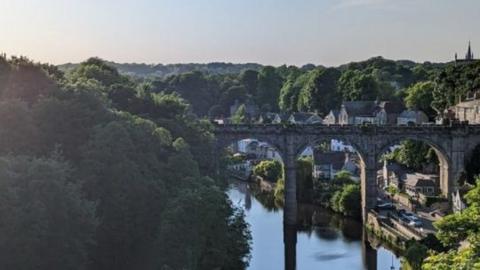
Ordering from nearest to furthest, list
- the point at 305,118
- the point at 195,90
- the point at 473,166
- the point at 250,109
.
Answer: the point at 473,166
the point at 305,118
the point at 250,109
the point at 195,90

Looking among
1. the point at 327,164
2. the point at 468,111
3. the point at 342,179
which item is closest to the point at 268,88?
the point at 327,164

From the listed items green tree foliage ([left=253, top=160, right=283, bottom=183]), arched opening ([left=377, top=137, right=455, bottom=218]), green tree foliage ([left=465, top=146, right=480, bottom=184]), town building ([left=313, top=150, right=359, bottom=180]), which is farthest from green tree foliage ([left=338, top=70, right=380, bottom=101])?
green tree foliage ([left=465, top=146, right=480, bottom=184])

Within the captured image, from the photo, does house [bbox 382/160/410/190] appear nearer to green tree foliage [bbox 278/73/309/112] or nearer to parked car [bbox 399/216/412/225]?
parked car [bbox 399/216/412/225]

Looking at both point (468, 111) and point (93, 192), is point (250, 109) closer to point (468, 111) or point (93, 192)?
point (468, 111)

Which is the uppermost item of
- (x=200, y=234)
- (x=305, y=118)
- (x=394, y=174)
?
(x=305, y=118)

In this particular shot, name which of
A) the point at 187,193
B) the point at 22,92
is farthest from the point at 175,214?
the point at 22,92

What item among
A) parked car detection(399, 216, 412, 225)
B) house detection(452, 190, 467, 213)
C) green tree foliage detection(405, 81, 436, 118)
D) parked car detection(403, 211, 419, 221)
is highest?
green tree foliage detection(405, 81, 436, 118)

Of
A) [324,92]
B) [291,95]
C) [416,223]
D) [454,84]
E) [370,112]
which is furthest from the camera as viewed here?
[291,95]
